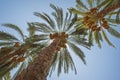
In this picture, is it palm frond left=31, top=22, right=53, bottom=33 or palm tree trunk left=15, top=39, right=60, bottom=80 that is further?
palm frond left=31, top=22, right=53, bottom=33

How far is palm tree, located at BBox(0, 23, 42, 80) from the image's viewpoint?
15.0 metres

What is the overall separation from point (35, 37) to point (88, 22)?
3.78 m

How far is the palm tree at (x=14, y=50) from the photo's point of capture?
49.3 feet

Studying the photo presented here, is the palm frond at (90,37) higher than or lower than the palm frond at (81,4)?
lower

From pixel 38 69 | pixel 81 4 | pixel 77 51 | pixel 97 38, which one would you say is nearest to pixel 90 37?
pixel 97 38

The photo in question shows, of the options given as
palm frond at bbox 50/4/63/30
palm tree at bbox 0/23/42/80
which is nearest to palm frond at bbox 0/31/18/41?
palm tree at bbox 0/23/42/80

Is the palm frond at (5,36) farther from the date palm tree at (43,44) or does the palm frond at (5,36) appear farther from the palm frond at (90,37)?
the palm frond at (90,37)

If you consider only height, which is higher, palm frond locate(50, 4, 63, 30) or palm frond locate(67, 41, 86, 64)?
palm frond locate(50, 4, 63, 30)

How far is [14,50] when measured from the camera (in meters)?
15.9


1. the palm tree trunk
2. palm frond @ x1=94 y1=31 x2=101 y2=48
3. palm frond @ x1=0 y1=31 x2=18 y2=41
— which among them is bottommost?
palm frond @ x1=94 y1=31 x2=101 y2=48

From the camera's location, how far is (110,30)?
1750cm

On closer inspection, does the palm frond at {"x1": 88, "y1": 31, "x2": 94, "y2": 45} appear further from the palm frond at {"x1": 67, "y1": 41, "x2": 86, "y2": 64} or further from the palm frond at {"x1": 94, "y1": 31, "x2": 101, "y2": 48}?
the palm frond at {"x1": 67, "y1": 41, "x2": 86, "y2": 64}

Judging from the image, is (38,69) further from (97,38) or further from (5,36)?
(97,38)

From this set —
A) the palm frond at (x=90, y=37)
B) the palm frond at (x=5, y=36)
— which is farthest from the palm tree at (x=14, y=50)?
the palm frond at (x=90, y=37)
